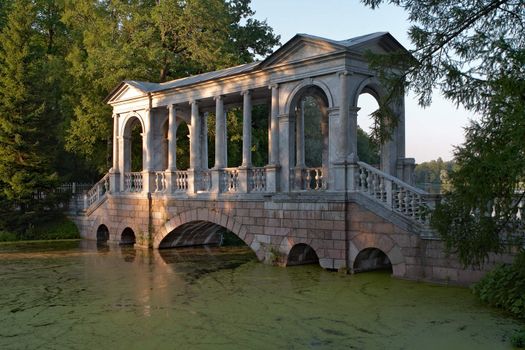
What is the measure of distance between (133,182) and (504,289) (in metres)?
14.3

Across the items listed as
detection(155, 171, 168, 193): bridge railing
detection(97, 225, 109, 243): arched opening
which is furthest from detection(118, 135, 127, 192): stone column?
detection(97, 225, 109, 243): arched opening

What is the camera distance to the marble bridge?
1223cm

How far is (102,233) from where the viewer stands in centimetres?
2266

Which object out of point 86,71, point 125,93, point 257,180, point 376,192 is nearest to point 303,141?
point 257,180

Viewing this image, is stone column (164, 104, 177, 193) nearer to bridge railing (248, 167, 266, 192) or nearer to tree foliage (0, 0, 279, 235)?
bridge railing (248, 167, 266, 192)

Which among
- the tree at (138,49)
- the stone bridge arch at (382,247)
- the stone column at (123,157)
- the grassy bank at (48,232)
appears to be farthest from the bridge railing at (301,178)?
the grassy bank at (48,232)

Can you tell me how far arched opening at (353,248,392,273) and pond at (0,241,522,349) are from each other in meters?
0.39

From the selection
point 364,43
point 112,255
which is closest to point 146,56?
point 112,255

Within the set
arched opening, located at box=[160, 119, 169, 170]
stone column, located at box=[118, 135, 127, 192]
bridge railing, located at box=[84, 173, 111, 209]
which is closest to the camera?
arched opening, located at box=[160, 119, 169, 170]

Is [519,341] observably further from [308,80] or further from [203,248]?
[203,248]

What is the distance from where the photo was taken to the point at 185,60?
25.6 m

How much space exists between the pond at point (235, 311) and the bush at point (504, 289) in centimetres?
23

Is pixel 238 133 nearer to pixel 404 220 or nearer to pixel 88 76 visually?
pixel 88 76

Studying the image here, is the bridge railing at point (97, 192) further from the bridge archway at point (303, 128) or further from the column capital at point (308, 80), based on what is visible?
the column capital at point (308, 80)
